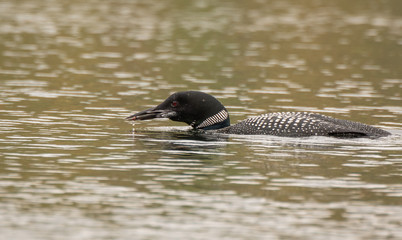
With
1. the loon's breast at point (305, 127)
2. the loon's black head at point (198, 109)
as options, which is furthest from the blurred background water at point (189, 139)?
the loon's black head at point (198, 109)

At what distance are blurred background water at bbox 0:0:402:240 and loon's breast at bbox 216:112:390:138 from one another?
13 cm

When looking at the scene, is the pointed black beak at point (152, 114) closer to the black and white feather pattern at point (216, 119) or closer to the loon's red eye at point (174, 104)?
the loon's red eye at point (174, 104)

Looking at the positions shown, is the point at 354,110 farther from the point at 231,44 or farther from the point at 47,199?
the point at 231,44

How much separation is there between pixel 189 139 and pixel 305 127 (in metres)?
1.33

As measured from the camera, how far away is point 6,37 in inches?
930

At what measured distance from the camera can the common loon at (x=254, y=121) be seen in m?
11.0

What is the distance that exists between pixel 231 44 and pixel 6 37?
538 cm

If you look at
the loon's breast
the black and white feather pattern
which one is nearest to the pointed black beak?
the black and white feather pattern

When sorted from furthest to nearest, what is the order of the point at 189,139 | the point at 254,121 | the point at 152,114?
the point at 152,114, the point at 254,121, the point at 189,139

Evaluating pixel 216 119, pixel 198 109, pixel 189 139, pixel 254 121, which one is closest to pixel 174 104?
pixel 198 109

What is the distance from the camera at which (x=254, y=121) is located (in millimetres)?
11414

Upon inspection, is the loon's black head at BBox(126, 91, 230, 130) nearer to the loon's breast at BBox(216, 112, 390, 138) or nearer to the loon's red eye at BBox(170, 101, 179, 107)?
the loon's red eye at BBox(170, 101, 179, 107)

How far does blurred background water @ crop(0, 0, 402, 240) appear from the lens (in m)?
7.16

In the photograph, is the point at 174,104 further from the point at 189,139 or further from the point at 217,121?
the point at 189,139
